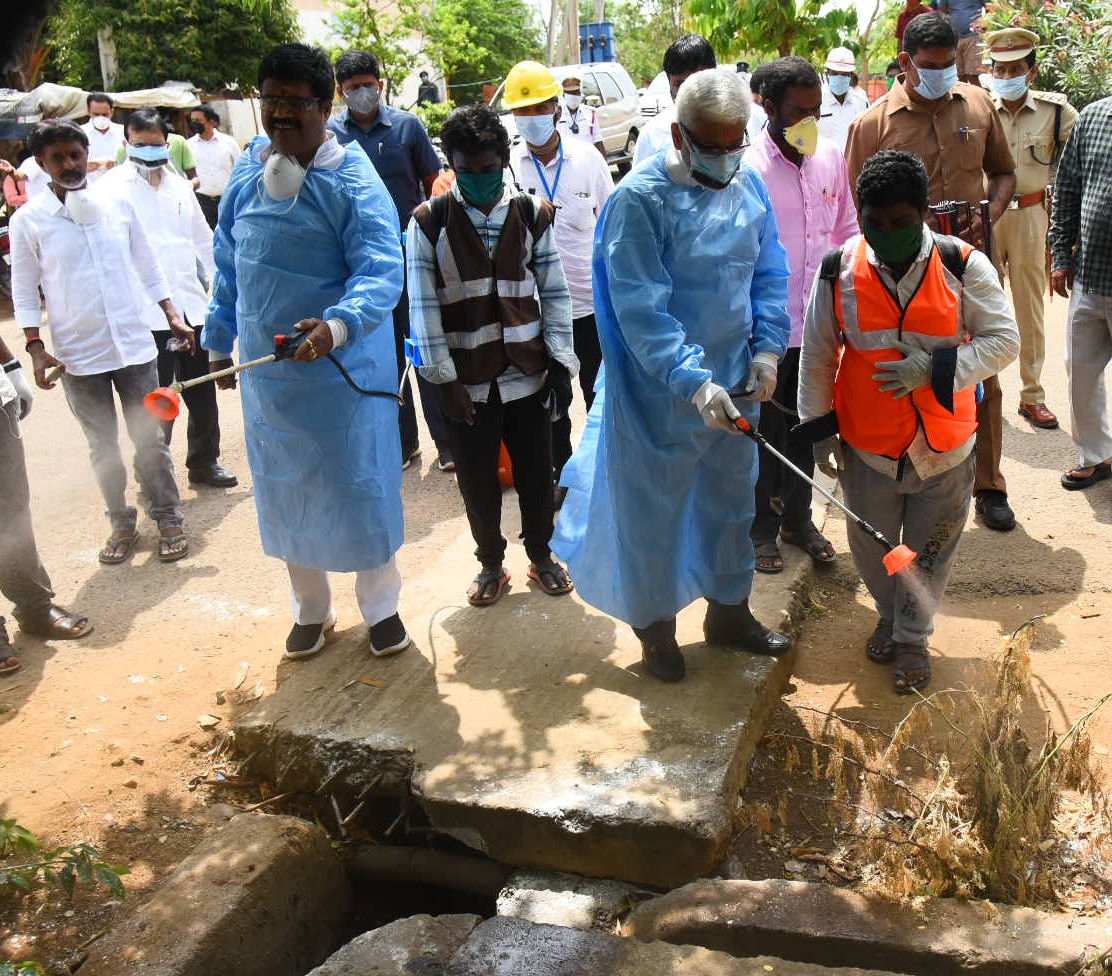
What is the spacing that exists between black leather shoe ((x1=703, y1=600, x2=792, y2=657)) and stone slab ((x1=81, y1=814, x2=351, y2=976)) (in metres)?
1.47

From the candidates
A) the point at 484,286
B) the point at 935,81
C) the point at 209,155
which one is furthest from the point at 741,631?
the point at 209,155

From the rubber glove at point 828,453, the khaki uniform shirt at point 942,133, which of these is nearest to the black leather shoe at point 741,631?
the rubber glove at point 828,453

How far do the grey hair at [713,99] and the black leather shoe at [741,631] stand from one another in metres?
1.57

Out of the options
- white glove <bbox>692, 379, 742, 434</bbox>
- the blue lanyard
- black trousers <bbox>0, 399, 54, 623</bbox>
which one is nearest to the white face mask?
black trousers <bbox>0, 399, 54, 623</bbox>

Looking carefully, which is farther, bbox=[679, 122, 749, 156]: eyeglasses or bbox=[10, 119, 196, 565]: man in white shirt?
bbox=[10, 119, 196, 565]: man in white shirt

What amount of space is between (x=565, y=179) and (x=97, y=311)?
2.33 meters

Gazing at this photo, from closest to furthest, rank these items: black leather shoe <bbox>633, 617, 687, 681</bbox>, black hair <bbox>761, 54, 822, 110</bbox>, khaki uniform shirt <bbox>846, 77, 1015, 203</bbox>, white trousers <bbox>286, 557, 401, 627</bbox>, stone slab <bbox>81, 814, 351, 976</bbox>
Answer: stone slab <bbox>81, 814, 351, 976</bbox>, black leather shoe <bbox>633, 617, 687, 681</bbox>, white trousers <bbox>286, 557, 401, 627</bbox>, black hair <bbox>761, 54, 822, 110</bbox>, khaki uniform shirt <bbox>846, 77, 1015, 203</bbox>

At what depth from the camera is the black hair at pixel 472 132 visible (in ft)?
12.7

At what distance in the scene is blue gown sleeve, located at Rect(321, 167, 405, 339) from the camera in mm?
3691

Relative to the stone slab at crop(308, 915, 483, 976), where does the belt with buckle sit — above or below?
above

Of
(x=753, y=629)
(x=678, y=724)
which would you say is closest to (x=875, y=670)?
(x=753, y=629)

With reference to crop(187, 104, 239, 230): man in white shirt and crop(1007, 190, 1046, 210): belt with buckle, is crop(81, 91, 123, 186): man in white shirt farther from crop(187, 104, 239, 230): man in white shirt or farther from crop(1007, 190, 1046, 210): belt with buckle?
crop(1007, 190, 1046, 210): belt with buckle

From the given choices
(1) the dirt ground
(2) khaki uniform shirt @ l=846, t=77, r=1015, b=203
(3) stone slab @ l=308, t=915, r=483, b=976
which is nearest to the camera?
(3) stone slab @ l=308, t=915, r=483, b=976

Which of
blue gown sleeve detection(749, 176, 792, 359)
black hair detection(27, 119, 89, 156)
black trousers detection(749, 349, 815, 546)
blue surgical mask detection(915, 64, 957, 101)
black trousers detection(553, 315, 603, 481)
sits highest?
black hair detection(27, 119, 89, 156)
